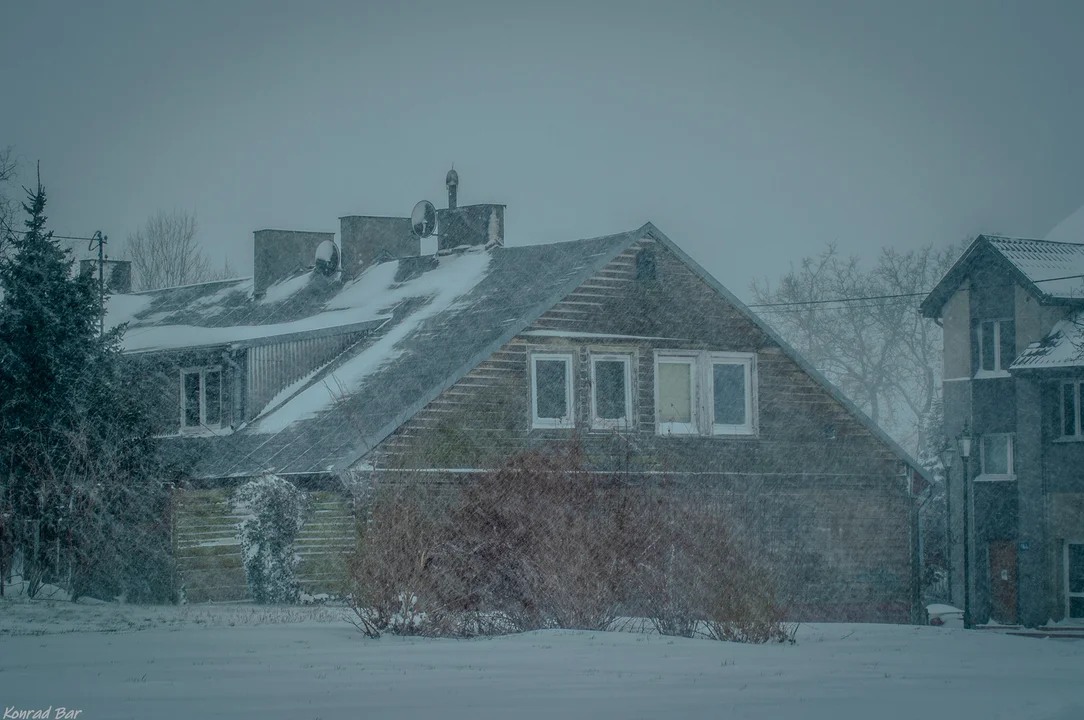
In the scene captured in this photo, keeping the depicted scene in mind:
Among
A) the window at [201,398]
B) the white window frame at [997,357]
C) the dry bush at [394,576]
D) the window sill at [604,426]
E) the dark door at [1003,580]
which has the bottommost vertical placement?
the dark door at [1003,580]

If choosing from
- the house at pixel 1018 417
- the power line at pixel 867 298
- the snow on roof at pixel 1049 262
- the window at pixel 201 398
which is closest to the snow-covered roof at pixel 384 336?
the window at pixel 201 398

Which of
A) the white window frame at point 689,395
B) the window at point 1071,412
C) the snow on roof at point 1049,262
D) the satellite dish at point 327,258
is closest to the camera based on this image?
the white window frame at point 689,395

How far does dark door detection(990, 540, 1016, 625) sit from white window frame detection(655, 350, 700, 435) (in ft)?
53.0

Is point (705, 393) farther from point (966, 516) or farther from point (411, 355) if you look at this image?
point (966, 516)

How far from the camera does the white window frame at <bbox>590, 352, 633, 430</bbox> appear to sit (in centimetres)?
2955

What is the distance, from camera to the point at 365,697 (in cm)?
1308

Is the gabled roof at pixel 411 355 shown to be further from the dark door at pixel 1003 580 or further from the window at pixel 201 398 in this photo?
the dark door at pixel 1003 580

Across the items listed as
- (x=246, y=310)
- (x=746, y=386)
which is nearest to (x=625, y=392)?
(x=746, y=386)

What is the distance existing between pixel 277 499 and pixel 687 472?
8.08m

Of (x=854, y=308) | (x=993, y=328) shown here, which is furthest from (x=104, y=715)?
(x=854, y=308)

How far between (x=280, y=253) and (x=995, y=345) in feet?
69.0

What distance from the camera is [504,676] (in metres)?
14.5

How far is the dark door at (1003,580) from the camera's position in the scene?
42500 millimetres

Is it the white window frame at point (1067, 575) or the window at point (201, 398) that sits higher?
the window at point (201, 398)
